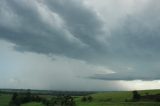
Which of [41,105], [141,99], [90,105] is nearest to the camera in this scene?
[90,105]

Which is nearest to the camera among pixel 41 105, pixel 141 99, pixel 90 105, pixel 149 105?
pixel 149 105

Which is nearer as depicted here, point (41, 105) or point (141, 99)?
point (141, 99)

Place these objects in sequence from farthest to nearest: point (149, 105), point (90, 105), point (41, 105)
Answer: point (41, 105) → point (90, 105) → point (149, 105)

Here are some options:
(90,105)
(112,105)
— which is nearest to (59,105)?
(90,105)

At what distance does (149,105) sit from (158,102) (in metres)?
11.2

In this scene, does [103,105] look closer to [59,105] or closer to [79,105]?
[79,105]

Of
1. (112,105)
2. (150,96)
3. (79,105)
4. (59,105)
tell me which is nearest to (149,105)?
(112,105)

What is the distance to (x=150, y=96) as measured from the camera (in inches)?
7313

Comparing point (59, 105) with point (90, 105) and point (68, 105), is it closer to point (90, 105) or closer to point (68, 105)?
point (68, 105)

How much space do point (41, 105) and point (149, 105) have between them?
72750mm

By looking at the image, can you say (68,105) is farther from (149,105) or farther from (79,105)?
(149,105)

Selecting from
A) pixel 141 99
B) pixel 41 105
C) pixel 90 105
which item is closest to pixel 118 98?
pixel 141 99

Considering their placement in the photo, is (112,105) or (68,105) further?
(68,105)

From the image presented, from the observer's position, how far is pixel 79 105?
179 metres
